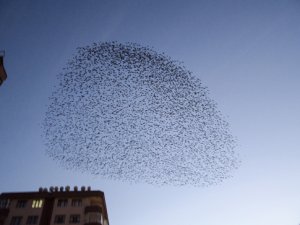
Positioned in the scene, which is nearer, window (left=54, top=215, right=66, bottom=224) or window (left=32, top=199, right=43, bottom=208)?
window (left=54, top=215, right=66, bottom=224)

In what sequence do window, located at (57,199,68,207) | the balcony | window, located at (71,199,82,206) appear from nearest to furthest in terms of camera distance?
the balcony
window, located at (71,199,82,206)
window, located at (57,199,68,207)

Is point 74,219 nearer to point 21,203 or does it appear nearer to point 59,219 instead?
point 59,219

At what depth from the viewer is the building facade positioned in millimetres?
50875

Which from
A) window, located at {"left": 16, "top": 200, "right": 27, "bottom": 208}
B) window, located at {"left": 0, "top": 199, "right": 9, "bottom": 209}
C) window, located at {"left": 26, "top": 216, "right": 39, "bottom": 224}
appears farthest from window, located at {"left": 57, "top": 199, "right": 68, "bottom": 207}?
window, located at {"left": 0, "top": 199, "right": 9, "bottom": 209}

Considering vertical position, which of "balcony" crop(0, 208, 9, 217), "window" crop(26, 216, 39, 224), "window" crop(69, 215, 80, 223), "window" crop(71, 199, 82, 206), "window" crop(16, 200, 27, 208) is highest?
"window" crop(16, 200, 27, 208)

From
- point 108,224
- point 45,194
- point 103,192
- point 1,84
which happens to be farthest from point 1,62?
point 108,224

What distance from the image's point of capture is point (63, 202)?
5391 cm

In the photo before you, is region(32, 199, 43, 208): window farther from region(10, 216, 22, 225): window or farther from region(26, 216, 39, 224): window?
region(10, 216, 22, 225): window

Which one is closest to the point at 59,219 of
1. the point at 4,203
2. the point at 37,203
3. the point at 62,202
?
the point at 62,202

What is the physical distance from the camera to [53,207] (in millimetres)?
53000

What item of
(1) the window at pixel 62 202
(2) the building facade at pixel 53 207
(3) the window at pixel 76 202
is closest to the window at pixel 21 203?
(2) the building facade at pixel 53 207

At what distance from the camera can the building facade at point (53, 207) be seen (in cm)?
5088

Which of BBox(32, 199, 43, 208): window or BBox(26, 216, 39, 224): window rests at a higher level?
BBox(32, 199, 43, 208): window

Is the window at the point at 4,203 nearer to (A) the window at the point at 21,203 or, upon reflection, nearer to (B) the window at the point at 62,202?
(A) the window at the point at 21,203
